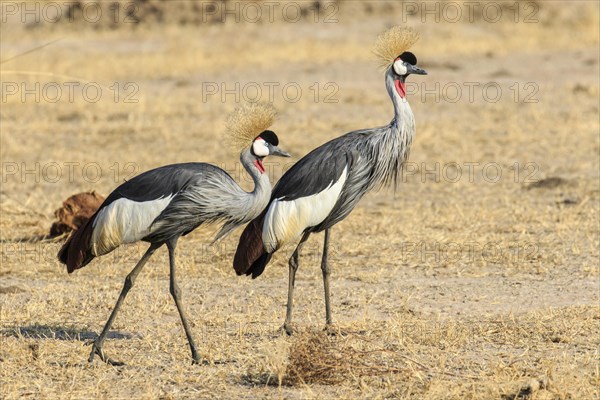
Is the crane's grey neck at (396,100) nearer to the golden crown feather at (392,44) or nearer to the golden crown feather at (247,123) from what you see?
the golden crown feather at (392,44)

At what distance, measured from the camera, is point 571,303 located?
7.12m

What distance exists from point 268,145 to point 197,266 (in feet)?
8.40

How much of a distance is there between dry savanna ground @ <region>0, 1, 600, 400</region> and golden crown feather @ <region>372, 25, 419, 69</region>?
151 cm

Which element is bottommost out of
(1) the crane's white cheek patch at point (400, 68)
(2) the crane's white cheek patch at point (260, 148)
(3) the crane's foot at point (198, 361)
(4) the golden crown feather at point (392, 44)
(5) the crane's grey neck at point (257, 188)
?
(3) the crane's foot at point (198, 361)

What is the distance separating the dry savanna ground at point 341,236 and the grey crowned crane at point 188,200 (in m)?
0.61

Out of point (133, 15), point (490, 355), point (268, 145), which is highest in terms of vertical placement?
point (133, 15)

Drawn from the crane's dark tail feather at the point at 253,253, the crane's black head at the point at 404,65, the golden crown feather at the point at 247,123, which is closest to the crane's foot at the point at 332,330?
the crane's dark tail feather at the point at 253,253

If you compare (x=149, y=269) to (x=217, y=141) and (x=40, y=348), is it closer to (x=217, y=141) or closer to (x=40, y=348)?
(x=40, y=348)

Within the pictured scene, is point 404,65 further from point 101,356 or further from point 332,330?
point 101,356

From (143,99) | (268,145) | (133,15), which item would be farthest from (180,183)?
(133,15)

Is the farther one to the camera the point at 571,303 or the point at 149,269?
the point at 149,269

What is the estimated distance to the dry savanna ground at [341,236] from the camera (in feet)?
18.3

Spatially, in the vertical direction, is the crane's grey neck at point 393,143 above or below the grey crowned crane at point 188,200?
above

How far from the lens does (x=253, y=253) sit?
6.12m
